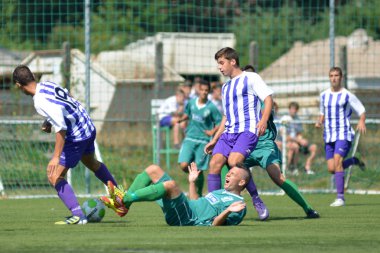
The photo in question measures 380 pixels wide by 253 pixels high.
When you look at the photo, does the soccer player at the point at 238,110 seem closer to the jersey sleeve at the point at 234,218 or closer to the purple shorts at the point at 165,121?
the jersey sleeve at the point at 234,218

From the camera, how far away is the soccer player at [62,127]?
11.3 m

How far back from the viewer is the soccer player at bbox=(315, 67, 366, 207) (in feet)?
50.5

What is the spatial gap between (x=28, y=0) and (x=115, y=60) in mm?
6508

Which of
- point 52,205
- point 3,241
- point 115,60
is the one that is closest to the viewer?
point 3,241

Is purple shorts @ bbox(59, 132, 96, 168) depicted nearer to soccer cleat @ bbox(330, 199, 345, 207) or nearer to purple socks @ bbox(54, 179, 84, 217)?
purple socks @ bbox(54, 179, 84, 217)

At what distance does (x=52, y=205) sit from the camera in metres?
15.8

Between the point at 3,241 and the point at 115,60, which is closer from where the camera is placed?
the point at 3,241

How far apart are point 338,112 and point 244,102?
3928 millimetres

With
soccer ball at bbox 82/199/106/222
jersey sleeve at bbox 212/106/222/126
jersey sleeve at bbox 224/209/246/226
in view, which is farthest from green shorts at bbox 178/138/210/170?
jersey sleeve at bbox 224/209/246/226

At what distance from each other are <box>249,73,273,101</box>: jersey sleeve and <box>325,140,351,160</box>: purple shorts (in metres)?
3.73

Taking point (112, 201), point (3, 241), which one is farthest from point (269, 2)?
point (3, 241)

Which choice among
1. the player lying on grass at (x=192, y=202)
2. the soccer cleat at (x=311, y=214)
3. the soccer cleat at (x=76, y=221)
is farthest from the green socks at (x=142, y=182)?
the soccer cleat at (x=311, y=214)

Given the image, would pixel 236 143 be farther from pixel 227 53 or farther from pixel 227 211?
pixel 227 211

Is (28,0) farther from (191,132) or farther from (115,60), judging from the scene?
(115,60)
